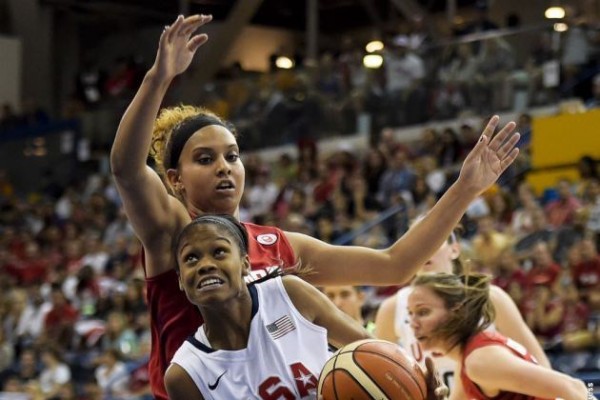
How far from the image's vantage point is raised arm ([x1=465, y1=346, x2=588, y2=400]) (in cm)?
428

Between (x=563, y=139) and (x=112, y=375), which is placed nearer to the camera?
(x=112, y=375)

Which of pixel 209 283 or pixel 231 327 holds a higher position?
pixel 209 283

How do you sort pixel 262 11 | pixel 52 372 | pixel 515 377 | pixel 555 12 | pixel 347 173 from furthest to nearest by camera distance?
1. pixel 262 11
2. pixel 555 12
3. pixel 347 173
4. pixel 52 372
5. pixel 515 377

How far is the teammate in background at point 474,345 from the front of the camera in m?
4.31

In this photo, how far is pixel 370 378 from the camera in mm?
3428

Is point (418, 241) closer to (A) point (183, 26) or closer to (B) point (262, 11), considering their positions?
(A) point (183, 26)

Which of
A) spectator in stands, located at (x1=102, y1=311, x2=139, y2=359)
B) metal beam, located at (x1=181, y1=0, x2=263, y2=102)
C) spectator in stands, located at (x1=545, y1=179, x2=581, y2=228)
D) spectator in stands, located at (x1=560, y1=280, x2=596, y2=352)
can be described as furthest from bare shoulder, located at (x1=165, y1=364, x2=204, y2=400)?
metal beam, located at (x1=181, y1=0, x2=263, y2=102)

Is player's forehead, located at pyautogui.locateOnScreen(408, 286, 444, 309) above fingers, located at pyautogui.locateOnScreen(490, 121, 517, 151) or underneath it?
underneath

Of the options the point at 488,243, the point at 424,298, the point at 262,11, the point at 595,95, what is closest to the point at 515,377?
the point at 424,298

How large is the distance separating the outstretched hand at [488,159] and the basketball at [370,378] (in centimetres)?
68

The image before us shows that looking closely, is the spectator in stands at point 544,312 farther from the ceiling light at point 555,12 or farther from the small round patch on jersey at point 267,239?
the ceiling light at point 555,12

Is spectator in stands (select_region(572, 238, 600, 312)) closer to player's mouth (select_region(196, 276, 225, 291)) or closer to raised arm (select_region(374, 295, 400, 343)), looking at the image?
raised arm (select_region(374, 295, 400, 343))

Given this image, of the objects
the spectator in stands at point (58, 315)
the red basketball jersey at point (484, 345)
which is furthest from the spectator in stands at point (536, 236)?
the red basketball jersey at point (484, 345)

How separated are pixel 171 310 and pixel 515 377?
1221mm
